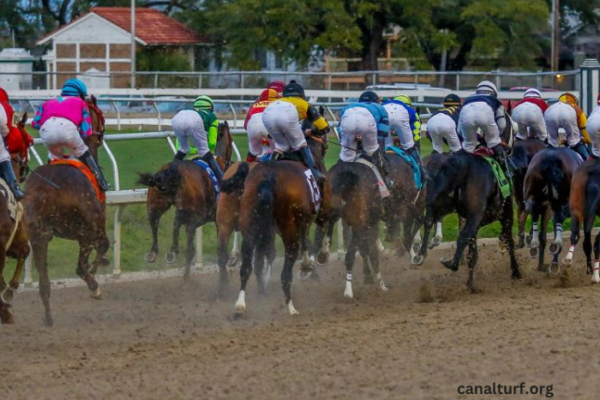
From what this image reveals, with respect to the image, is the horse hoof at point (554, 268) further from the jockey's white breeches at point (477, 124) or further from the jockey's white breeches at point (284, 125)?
the jockey's white breeches at point (284, 125)

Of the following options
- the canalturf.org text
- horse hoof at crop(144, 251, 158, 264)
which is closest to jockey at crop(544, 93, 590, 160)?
horse hoof at crop(144, 251, 158, 264)

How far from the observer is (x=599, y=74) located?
21688 mm

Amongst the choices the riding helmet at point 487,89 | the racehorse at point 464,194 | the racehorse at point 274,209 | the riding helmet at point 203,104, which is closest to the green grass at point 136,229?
the riding helmet at point 203,104

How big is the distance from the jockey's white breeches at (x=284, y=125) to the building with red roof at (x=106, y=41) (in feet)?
115

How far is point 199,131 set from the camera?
14.0 meters

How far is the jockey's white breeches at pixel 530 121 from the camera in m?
15.6

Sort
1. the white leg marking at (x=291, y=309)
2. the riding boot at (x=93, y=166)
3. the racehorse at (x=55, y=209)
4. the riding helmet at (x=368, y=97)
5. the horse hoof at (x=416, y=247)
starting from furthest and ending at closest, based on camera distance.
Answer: the horse hoof at (x=416, y=247) < the riding helmet at (x=368, y=97) < the riding boot at (x=93, y=166) < the white leg marking at (x=291, y=309) < the racehorse at (x=55, y=209)

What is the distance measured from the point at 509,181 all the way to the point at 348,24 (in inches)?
1112

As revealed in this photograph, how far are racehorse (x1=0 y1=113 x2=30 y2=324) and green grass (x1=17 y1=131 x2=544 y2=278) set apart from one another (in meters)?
1.94

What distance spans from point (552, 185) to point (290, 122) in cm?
380

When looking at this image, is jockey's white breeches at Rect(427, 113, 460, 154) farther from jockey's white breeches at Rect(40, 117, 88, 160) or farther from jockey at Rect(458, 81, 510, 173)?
jockey's white breeches at Rect(40, 117, 88, 160)

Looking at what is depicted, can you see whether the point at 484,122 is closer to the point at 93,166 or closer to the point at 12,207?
the point at 93,166

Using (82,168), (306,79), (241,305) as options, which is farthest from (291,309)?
(306,79)

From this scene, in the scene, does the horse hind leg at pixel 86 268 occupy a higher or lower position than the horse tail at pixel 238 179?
lower
